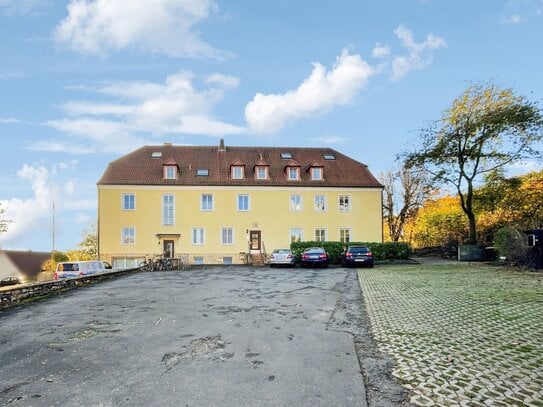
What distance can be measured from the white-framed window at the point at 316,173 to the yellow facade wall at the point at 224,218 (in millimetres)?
1165

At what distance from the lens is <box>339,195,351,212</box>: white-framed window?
36719 millimetres

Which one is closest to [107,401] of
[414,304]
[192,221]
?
[414,304]

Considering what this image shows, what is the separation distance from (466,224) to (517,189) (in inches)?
254

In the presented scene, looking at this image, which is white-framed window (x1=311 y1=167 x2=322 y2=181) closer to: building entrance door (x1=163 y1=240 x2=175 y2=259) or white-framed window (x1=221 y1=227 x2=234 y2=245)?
white-framed window (x1=221 y1=227 x2=234 y2=245)

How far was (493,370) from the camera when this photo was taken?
19.4ft

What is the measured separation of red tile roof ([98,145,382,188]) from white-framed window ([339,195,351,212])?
42.2 inches

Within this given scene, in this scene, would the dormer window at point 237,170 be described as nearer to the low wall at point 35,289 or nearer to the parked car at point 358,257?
the parked car at point 358,257

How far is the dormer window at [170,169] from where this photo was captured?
117 ft

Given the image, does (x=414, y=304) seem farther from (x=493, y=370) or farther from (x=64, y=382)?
(x=64, y=382)

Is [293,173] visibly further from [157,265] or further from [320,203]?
[157,265]

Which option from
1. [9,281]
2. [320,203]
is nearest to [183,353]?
[320,203]

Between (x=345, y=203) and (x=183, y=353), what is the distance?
3121 centimetres

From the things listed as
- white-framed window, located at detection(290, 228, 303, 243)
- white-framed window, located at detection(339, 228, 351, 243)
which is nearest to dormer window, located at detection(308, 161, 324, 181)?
white-framed window, located at detection(290, 228, 303, 243)

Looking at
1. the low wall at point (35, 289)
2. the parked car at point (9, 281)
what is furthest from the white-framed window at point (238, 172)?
the low wall at point (35, 289)
